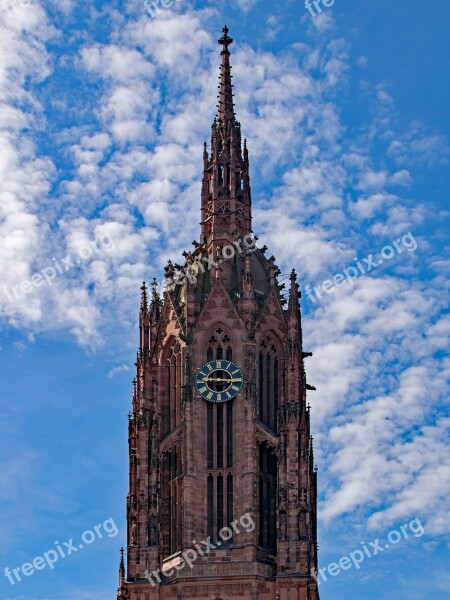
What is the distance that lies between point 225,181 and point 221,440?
19.8 metres

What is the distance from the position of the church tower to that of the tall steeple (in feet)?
2.97

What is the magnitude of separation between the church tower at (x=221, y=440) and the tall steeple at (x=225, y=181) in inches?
35.7

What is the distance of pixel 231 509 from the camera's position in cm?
11088

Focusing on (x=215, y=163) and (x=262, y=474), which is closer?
(x=262, y=474)

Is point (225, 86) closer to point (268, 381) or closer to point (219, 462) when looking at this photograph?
point (268, 381)

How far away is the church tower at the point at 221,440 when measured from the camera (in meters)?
109

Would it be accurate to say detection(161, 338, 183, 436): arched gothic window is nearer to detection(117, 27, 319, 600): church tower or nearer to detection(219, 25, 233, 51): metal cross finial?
detection(117, 27, 319, 600): church tower

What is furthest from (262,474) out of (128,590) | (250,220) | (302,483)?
(250,220)

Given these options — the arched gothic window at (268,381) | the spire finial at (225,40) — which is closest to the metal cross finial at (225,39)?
the spire finial at (225,40)

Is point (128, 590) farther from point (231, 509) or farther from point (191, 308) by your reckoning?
point (191, 308)

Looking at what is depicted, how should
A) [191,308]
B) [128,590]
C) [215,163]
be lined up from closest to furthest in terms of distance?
[128,590], [191,308], [215,163]

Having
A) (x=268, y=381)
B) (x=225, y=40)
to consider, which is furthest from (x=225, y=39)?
(x=268, y=381)

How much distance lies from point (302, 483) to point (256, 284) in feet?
46.9

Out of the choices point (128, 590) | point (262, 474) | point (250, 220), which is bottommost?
point (128, 590)
